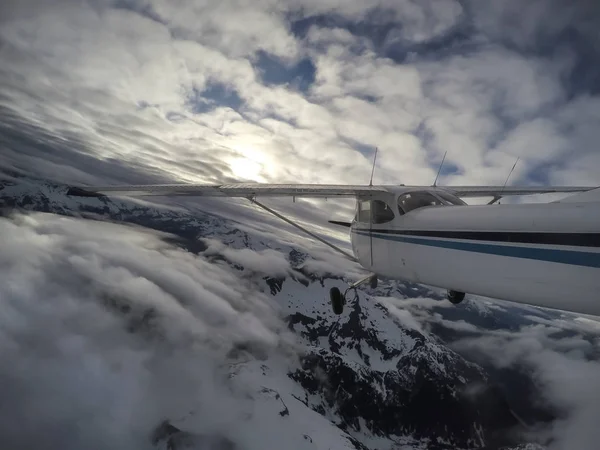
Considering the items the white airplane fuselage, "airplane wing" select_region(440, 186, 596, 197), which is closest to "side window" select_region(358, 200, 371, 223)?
the white airplane fuselage

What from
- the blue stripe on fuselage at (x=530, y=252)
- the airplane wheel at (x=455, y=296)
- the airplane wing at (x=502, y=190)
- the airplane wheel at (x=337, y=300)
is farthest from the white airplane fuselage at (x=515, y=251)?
the airplane wheel at (x=337, y=300)

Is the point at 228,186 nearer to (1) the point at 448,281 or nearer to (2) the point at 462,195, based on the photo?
(1) the point at 448,281

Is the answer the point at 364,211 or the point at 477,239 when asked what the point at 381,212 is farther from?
the point at 477,239

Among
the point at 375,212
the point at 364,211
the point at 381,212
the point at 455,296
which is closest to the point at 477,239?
the point at 381,212

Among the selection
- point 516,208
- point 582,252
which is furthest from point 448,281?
point 582,252

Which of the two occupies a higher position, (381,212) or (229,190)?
(381,212)

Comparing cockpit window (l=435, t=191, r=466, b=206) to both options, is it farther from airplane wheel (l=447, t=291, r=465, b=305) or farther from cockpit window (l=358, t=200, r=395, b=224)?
airplane wheel (l=447, t=291, r=465, b=305)

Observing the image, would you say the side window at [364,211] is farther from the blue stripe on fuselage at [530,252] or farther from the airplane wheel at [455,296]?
the airplane wheel at [455,296]

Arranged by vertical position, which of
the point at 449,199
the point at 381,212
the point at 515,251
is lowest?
the point at 515,251
